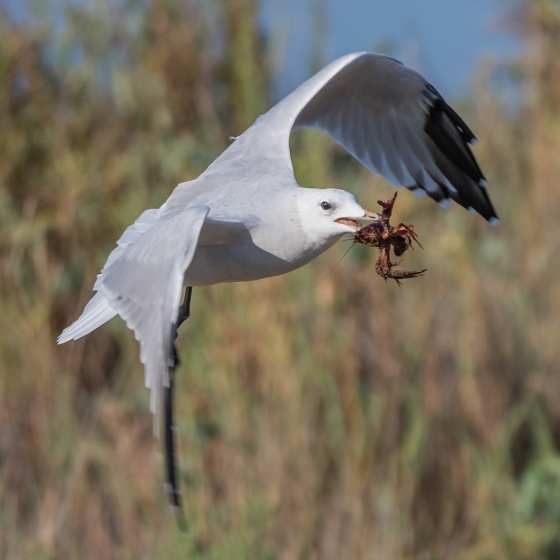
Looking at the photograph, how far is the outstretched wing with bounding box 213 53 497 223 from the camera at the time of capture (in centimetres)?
A: 368

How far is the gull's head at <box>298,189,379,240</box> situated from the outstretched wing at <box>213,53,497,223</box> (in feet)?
2.86

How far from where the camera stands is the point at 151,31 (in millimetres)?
5664

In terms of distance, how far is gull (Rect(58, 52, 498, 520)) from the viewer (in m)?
2.49

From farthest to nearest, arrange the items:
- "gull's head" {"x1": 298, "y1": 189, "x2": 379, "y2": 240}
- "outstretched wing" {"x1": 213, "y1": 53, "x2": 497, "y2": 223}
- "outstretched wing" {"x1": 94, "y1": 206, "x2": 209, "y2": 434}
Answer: "outstretched wing" {"x1": 213, "y1": 53, "x2": 497, "y2": 223}, "gull's head" {"x1": 298, "y1": 189, "x2": 379, "y2": 240}, "outstretched wing" {"x1": 94, "y1": 206, "x2": 209, "y2": 434}

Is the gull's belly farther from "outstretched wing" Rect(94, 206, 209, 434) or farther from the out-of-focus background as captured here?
the out-of-focus background

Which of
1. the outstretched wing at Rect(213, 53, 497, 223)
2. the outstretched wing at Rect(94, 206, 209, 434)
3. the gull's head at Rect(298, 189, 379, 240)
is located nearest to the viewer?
the outstretched wing at Rect(94, 206, 209, 434)

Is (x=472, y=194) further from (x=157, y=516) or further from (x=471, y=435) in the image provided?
(x=157, y=516)

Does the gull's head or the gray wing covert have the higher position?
the gray wing covert

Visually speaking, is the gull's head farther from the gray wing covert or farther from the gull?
the gray wing covert

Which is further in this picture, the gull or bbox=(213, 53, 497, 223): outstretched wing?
bbox=(213, 53, 497, 223): outstretched wing

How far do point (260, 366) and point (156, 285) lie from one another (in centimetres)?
156

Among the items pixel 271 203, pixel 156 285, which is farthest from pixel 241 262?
pixel 156 285

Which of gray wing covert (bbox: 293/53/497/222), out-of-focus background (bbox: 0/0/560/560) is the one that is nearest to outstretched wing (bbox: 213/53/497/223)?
gray wing covert (bbox: 293/53/497/222)

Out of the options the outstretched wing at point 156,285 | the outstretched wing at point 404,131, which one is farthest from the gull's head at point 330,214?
the outstretched wing at point 404,131
